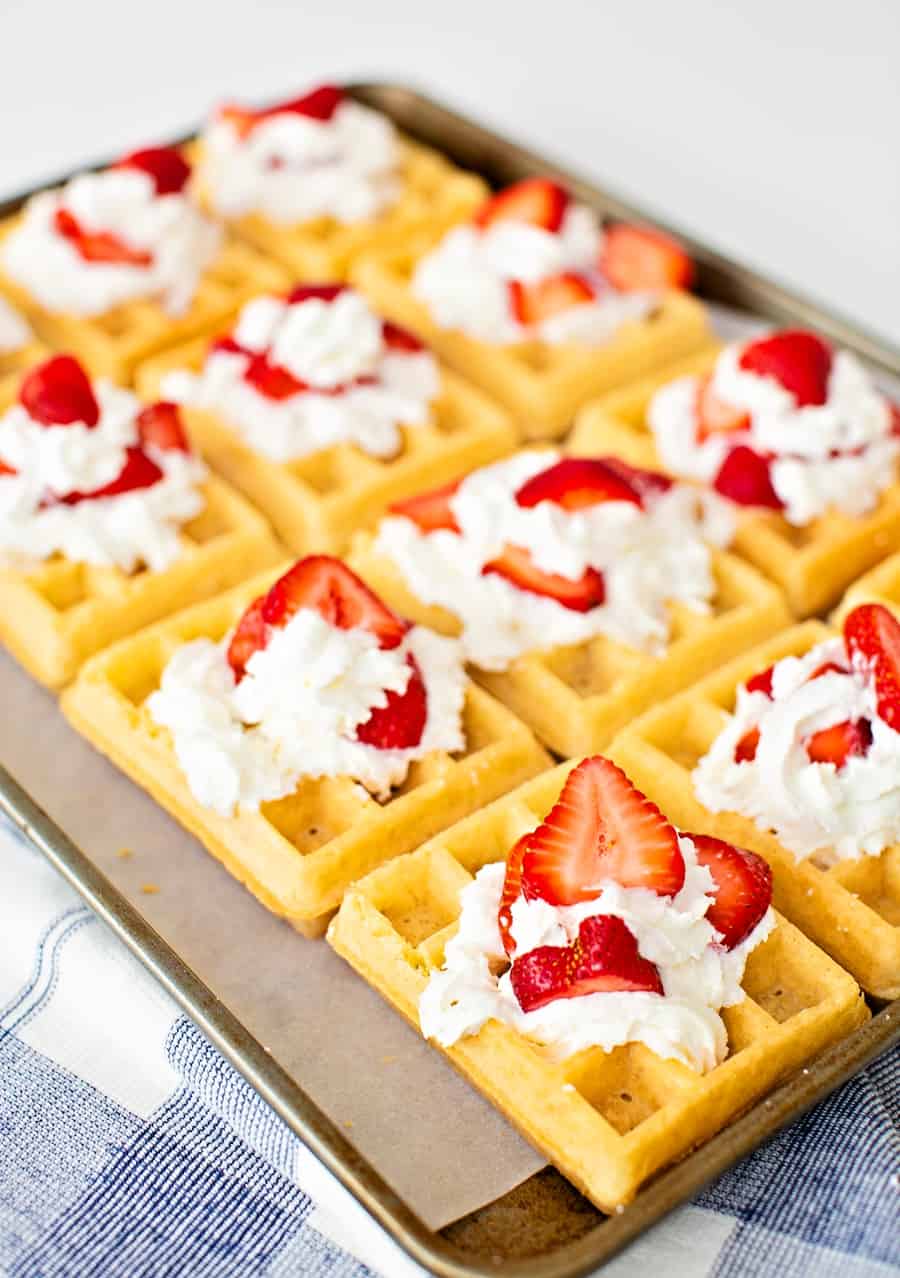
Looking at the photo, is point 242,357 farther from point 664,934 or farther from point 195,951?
point 664,934

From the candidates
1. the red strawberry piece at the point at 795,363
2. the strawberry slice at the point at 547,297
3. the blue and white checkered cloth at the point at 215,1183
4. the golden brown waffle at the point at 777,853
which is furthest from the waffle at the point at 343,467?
the blue and white checkered cloth at the point at 215,1183

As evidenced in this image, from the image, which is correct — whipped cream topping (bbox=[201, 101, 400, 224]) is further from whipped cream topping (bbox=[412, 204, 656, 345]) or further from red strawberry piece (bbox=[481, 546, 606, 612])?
red strawberry piece (bbox=[481, 546, 606, 612])

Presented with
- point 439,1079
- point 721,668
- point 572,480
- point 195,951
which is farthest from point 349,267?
point 439,1079

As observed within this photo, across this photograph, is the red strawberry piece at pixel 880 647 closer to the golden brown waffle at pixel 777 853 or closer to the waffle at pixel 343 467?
the golden brown waffle at pixel 777 853

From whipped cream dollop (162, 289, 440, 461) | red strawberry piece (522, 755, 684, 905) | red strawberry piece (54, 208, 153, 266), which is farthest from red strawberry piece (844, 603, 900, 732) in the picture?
red strawberry piece (54, 208, 153, 266)

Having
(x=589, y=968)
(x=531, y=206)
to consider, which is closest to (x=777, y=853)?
(x=589, y=968)

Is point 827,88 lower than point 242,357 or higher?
lower
